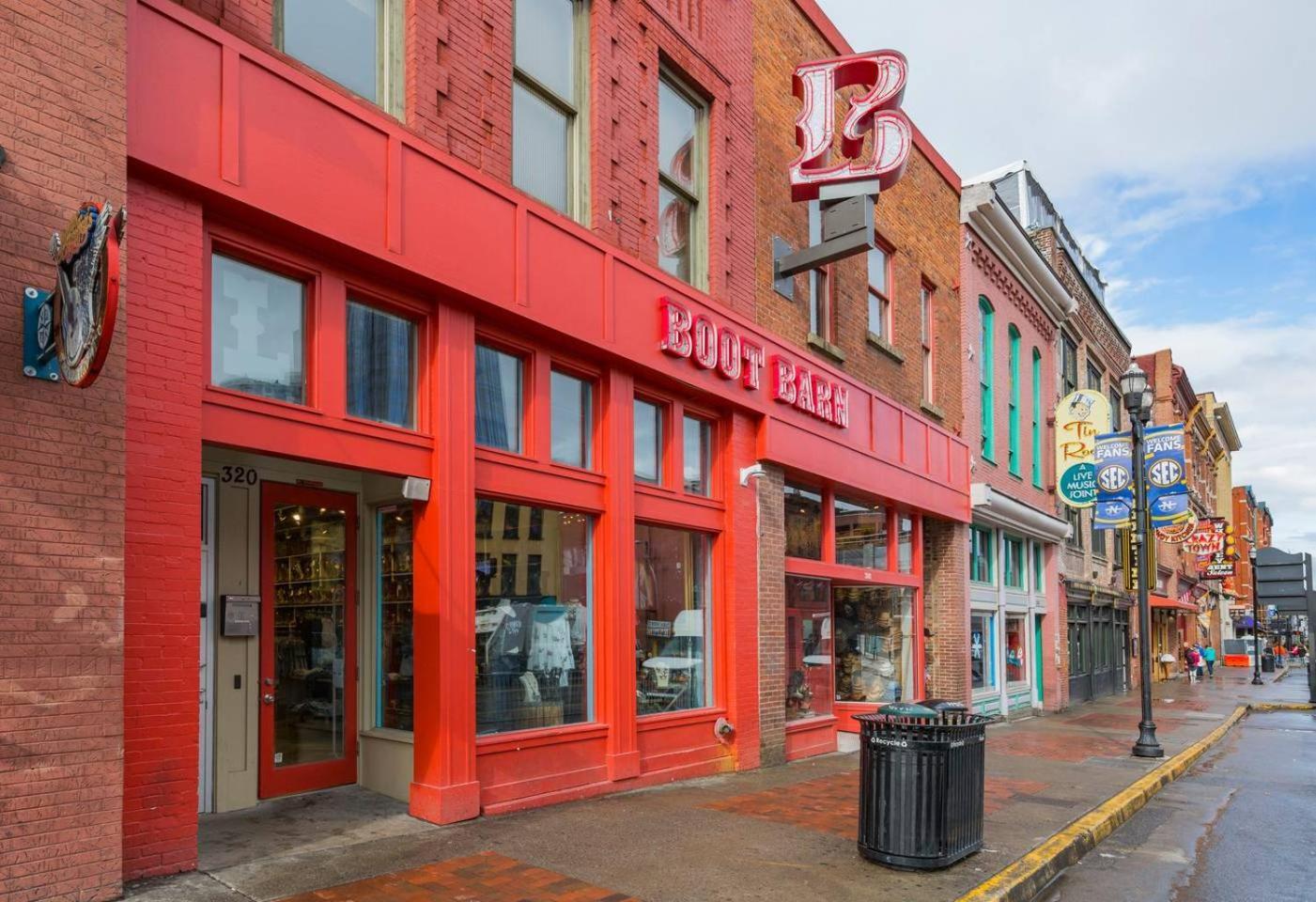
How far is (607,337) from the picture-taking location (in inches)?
381

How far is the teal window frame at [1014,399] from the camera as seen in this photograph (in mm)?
22250

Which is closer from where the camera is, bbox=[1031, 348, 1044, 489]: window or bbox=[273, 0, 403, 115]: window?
bbox=[273, 0, 403, 115]: window

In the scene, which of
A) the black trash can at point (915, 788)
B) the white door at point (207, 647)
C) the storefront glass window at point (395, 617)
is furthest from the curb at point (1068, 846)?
the white door at point (207, 647)

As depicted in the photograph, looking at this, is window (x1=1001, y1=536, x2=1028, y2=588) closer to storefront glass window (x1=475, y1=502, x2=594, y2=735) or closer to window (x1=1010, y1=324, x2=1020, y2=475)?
window (x1=1010, y1=324, x2=1020, y2=475)

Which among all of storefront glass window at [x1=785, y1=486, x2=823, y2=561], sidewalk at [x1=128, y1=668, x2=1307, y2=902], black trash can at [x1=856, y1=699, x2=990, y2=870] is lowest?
sidewalk at [x1=128, y1=668, x2=1307, y2=902]

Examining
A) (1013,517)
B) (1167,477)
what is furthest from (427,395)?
(1167,477)

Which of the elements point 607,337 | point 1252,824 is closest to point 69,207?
point 607,337

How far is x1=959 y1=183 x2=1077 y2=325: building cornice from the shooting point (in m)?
19.5

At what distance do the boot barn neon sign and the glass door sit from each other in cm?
366

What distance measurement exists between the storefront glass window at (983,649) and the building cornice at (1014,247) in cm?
749

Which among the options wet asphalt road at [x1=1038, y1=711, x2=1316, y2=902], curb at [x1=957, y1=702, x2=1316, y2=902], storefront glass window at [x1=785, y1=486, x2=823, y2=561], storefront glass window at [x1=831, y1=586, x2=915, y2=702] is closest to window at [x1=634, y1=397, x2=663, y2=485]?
storefront glass window at [x1=785, y1=486, x2=823, y2=561]

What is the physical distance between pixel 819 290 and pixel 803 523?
3314 mm

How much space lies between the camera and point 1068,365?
27266 millimetres

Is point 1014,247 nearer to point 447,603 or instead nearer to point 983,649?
point 983,649
